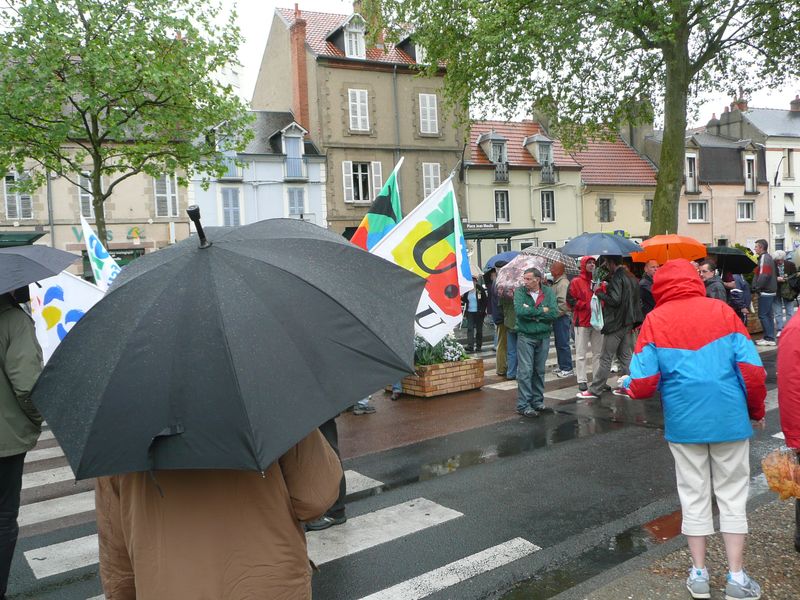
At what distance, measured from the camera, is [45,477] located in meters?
7.17

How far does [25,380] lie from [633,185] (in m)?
40.5

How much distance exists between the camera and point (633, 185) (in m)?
40.5

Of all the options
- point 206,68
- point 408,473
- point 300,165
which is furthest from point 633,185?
point 408,473

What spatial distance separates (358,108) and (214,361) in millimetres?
33649

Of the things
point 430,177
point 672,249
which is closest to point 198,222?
point 672,249

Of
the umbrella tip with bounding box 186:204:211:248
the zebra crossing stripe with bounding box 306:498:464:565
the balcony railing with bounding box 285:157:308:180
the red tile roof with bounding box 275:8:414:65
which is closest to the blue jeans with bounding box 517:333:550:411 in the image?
the zebra crossing stripe with bounding box 306:498:464:565

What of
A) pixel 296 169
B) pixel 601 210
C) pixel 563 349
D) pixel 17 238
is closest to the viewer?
pixel 563 349

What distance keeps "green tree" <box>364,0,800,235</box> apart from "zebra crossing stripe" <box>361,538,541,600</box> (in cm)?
1407

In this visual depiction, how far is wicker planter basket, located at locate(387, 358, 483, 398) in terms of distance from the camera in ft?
32.6

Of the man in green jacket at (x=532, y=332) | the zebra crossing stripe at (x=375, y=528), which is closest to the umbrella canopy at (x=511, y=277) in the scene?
the man in green jacket at (x=532, y=332)

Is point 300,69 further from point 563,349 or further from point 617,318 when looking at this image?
point 617,318

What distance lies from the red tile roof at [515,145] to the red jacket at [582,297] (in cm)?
2750

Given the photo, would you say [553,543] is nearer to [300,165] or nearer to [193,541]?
[193,541]

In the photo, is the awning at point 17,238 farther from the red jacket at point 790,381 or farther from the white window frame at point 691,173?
the white window frame at point 691,173
